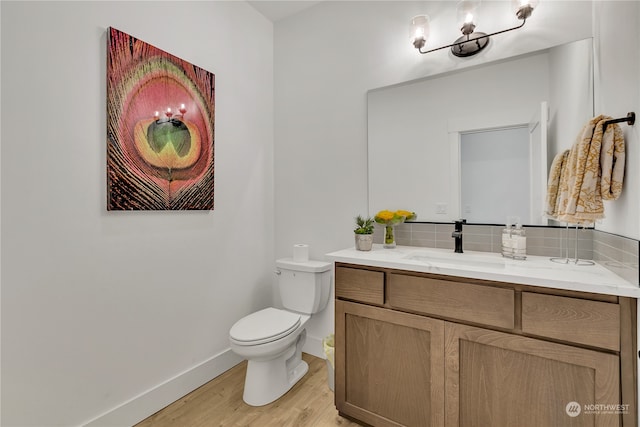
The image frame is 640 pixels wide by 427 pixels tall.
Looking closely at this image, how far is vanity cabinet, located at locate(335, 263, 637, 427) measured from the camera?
1023 mm

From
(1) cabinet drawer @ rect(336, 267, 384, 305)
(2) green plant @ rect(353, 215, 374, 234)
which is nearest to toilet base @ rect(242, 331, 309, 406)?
(1) cabinet drawer @ rect(336, 267, 384, 305)

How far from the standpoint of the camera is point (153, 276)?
174 centimetres

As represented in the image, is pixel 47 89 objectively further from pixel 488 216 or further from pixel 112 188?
pixel 488 216

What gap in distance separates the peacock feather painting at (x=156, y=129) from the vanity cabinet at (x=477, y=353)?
108cm

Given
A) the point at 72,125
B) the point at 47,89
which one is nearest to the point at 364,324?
the point at 72,125

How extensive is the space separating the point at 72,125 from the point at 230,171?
939 mm

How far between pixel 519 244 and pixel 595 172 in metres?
0.46

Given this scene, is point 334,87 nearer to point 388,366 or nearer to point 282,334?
point 282,334

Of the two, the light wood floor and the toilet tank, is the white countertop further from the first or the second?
the light wood floor

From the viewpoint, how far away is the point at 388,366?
4.80ft

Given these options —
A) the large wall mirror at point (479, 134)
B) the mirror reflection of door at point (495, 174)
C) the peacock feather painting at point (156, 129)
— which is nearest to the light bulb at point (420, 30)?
the large wall mirror at point (479, 134)

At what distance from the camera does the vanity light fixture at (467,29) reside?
1549 millimetres

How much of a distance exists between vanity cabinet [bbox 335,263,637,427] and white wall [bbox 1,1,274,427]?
991 mm

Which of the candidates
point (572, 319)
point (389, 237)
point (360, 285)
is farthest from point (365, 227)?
point (572, 319)
